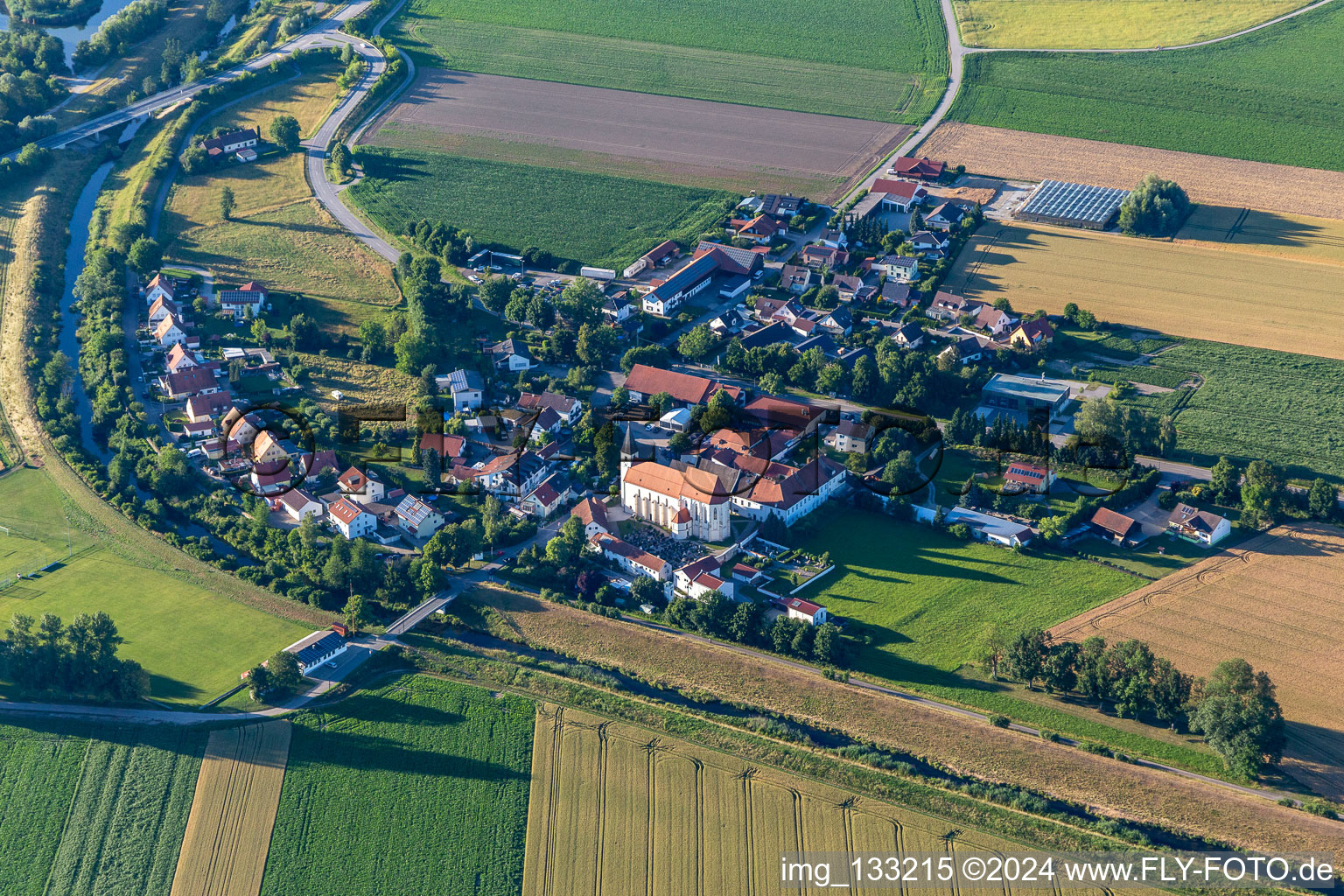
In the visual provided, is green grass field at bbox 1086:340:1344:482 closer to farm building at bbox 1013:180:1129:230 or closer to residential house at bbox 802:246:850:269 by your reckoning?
farm building at bbox 1013:180:1129:230

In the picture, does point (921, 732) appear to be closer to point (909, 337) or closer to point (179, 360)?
point (909, 337)

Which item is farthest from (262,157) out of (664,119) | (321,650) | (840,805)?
(840,805)

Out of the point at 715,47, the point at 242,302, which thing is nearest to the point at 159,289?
the point at 242,302

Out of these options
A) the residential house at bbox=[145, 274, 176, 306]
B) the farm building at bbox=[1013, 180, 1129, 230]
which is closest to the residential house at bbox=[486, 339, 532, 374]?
the residential house at bbox=[145, 274, 176, 306]

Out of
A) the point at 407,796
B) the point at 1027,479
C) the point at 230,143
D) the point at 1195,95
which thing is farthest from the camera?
the point at 1195,95

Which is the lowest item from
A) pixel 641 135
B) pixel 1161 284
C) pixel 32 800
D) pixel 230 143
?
pixel 32 800

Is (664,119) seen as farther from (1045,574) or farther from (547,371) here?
(1045,574)

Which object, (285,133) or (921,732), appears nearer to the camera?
(921,732)
